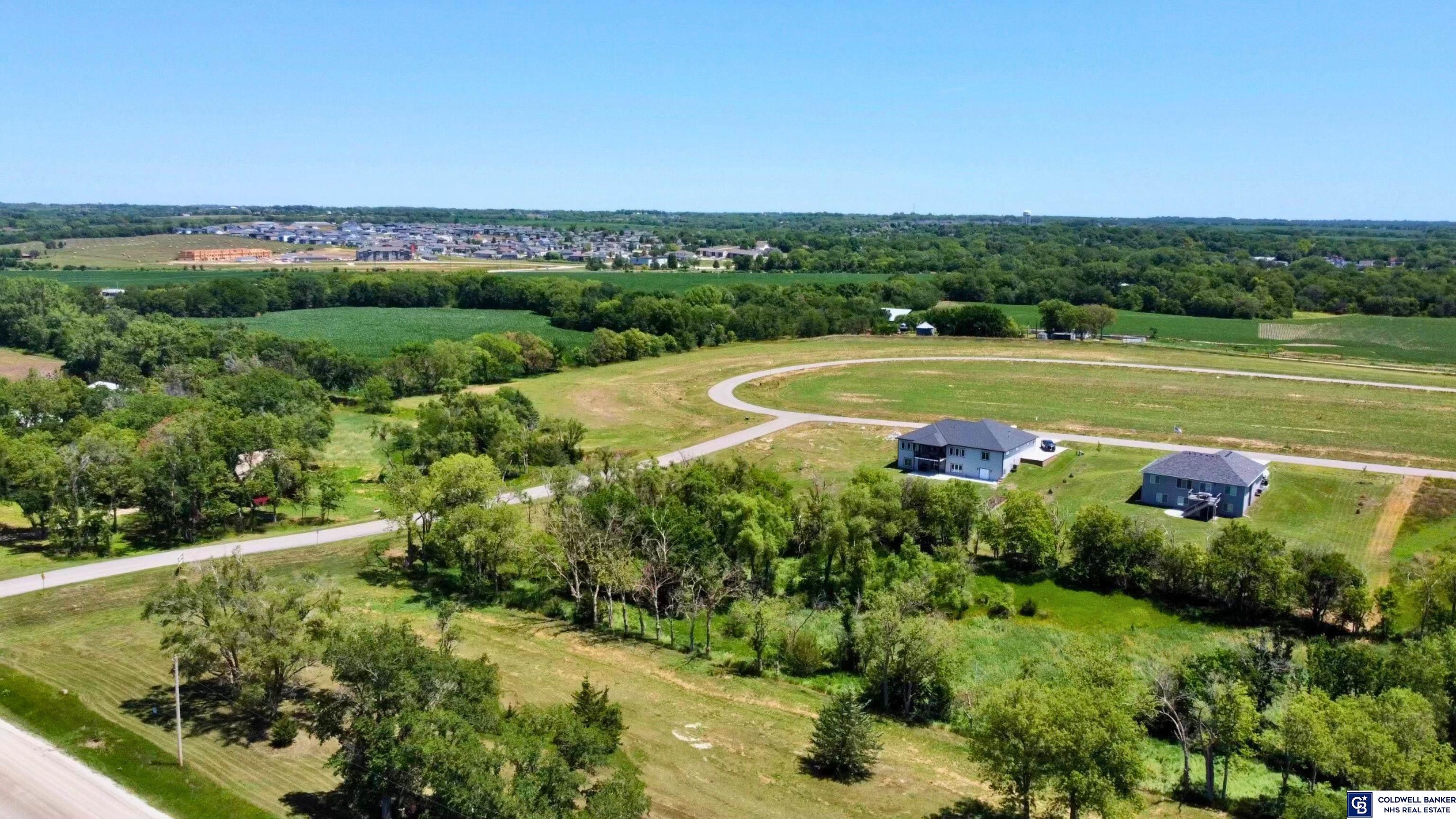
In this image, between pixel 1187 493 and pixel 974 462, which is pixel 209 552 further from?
pixel 1187 493

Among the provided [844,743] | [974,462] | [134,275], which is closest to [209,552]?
[844,743]

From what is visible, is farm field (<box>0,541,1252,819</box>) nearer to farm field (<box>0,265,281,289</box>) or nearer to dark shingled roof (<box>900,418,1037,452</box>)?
dark shingled roof (<box>900,418,1037,452</box>)

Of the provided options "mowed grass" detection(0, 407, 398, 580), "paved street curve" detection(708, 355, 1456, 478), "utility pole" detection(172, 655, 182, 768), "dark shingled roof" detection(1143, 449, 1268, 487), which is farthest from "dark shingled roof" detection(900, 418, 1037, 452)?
"utility pole" detection(172, 655, 182, 768)

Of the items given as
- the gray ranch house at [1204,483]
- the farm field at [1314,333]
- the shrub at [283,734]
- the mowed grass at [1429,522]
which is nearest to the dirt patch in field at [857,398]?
the gray ranch house at [1204,483]

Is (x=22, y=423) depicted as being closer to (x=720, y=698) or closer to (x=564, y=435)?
(x=564, y=435)

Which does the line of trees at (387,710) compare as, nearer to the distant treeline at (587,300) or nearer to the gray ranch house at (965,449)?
the gray ranch house at (965,449)

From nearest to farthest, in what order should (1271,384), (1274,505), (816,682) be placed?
1. (816,682)
2. (1274,505)
3. (1271,384)

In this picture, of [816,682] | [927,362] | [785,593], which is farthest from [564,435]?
[927,362]
